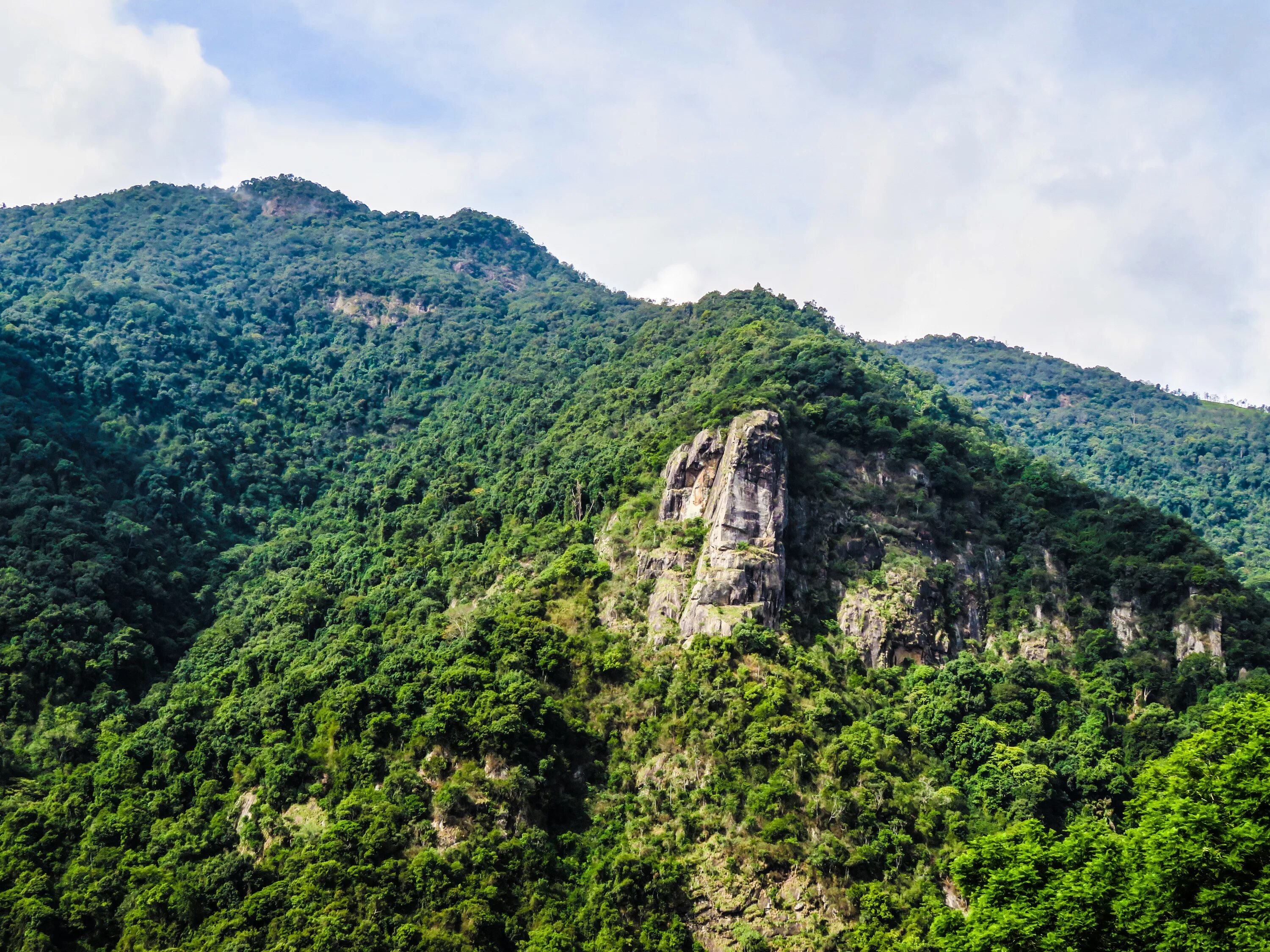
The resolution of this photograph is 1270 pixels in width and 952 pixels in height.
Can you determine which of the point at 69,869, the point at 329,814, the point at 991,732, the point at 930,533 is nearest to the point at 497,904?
the point at 329,814

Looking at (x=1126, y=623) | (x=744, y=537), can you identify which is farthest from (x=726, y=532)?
(x=1126, y=623)

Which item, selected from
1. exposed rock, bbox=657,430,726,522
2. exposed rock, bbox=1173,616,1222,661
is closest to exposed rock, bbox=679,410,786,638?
exposed rock, bbox=657,430,726,522

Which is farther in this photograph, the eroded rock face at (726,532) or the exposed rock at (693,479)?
the exposed rock at (693,479)

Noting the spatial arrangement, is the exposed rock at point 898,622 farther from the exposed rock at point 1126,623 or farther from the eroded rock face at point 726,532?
the exposed rock at point 1126,623

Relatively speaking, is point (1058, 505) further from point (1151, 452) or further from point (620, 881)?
point (1151, 452)

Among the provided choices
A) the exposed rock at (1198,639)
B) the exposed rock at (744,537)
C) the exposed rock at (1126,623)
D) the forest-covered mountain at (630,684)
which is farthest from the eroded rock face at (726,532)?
the exposed rock at (1198,639)

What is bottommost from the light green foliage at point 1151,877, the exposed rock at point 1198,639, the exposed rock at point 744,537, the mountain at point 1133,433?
the light green foliage at point 1151,877
